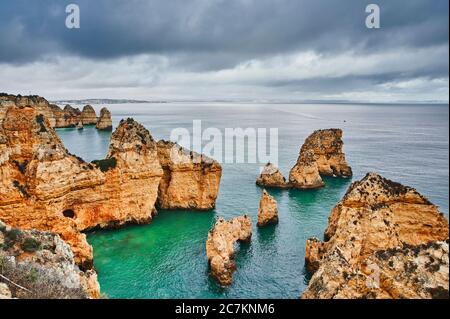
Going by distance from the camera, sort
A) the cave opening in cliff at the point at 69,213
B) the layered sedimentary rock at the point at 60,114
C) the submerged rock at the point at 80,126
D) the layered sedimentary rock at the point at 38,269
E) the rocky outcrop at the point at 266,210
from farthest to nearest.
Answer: the submerged rock at the point at 80,126
the layered sedimentary rock at the point at 60,114
the rocky outcrop at the point at 266,210
the cave opening in cliff at the point at 69,213
the layered sedimentary rock at the point at 38,269

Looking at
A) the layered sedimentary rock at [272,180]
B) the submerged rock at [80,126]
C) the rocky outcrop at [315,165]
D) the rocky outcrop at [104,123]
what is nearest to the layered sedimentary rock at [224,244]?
the layered sedimentary rock at [272,180]

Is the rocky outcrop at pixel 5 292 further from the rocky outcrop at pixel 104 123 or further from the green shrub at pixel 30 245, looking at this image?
the rocky outcrop at pixel 104 123

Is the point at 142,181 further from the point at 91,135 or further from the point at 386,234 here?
the point at 91,135

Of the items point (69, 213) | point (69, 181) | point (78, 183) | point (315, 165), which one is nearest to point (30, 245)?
point (69, 181)

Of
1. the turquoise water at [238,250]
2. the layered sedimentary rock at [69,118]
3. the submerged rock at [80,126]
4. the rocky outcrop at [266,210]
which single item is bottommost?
the turquoise water at [238,250]

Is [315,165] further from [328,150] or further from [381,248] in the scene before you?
Result: [381,248]

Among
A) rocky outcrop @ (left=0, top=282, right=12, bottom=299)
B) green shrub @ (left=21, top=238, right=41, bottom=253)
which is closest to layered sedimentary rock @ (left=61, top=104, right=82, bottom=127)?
green shrub @ (left=21, top=238, right=41, bottom=253)
